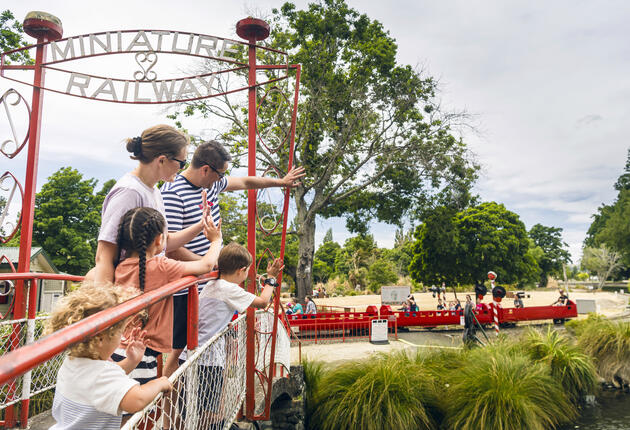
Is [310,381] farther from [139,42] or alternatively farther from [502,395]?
[139,42]

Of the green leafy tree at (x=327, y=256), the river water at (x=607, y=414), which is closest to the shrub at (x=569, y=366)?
the river water at (x=607, y=414)

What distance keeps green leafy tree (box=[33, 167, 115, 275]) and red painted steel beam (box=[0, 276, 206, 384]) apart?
1280 inches

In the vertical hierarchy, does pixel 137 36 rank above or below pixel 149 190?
above

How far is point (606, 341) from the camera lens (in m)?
10.0

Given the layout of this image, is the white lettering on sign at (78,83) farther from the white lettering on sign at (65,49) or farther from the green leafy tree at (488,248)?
the green leafy tree at (488,248)

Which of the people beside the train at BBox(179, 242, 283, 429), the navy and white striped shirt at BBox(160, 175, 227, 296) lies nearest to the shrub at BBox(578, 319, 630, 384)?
the people beside the train at BBox(179, 242, 283, 429)

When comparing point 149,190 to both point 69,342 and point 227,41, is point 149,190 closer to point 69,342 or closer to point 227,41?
point 69,342

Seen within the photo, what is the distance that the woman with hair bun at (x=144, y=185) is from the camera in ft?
6.24

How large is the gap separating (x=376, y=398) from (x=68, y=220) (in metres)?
32.1

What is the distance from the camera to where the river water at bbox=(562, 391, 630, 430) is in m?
7.70

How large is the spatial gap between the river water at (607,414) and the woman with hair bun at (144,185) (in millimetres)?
8348

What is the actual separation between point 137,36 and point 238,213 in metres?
16.9

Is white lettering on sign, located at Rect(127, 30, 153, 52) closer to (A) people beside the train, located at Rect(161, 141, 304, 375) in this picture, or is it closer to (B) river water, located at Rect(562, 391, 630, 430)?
(A) people beside the train, located at Rect(161, 141, 304, 375)

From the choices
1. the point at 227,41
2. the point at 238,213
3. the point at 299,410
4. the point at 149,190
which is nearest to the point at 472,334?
the point at 299,410
